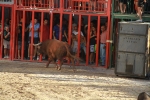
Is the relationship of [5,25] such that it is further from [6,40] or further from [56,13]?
[56,13]

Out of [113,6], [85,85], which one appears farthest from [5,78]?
[113,6]

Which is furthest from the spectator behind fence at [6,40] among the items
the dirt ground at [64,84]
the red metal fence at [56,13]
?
the dirt ground at [64,84]

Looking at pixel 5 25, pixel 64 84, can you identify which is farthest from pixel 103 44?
pixel 64 84

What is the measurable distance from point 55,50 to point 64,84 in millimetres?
3546

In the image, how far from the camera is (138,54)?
1762 centimetres

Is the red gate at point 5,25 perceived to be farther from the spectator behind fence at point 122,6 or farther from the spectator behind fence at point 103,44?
the spectator behind fence at point 122,6

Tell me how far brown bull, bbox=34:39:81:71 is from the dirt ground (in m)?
0.43

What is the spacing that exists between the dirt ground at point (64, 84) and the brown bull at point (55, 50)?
0.43 m

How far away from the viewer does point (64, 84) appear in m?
16.0

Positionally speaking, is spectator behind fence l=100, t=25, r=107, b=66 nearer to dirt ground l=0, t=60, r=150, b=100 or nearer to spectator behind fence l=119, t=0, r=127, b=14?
dirt ground l=0, t=60, r=150, b=100

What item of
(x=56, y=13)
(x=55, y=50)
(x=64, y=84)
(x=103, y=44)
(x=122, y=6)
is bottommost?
(x=64, y=84)

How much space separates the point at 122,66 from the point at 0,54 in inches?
224

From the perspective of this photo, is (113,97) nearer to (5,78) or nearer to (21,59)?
(5,78)

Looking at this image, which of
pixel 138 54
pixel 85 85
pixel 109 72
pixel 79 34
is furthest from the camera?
pixel 79 34
